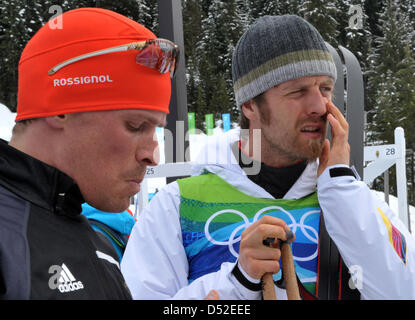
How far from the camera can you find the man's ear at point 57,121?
1043mm

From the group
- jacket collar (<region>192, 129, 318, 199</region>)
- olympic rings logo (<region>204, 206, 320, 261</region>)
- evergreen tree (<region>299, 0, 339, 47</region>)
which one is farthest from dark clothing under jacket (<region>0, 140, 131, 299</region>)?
evergreen tree (<region>299, 0, 339, 47</region>)

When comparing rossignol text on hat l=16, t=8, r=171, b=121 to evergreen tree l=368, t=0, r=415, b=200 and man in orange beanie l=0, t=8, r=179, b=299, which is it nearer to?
man in orange beanie l=0, t=8, r=179, b=299

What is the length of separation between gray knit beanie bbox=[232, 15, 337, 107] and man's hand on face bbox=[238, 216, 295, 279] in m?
0.83

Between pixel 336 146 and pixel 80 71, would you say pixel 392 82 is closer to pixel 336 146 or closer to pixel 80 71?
pixel 336 146

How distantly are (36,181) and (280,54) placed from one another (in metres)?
1.35

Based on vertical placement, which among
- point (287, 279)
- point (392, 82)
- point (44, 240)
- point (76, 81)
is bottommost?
point (287, 279)

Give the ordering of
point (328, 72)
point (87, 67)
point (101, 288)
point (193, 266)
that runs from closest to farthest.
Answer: point (101, 288) < point (87, 67) < point (193, 266) < point (328, 72)

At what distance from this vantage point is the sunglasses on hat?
1100 mm

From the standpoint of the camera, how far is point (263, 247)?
1331 millimetres

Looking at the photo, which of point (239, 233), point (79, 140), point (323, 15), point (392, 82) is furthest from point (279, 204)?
point (392, 82)
